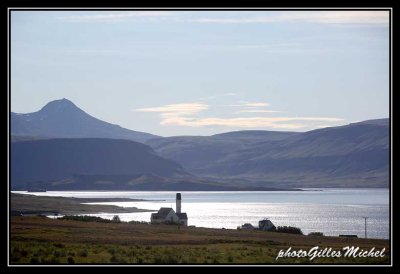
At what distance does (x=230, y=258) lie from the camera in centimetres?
4000

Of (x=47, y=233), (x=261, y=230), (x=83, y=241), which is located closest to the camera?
(x=83, y=241)

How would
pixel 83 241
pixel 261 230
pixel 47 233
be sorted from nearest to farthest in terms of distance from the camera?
pixel 83 241 → pixel 47 233 → pixel 261 230

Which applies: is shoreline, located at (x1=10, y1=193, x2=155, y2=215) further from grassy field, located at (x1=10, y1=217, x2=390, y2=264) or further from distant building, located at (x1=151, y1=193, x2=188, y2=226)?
grassy field, located at (x1=10, y1=217, x2=390, y2=264)

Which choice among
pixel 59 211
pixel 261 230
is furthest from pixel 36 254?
pixel 59 211

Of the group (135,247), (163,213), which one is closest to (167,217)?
(163,213)

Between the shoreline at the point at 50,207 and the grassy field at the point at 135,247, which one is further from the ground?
the shoreline at the point at 50,207

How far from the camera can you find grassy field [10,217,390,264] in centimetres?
3750

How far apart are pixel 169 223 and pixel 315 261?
40178mm

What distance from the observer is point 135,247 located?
44781 millimetres

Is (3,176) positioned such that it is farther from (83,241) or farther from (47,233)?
(47,233)

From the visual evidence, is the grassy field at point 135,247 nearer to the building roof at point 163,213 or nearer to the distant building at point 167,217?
the distant building at point 167,217

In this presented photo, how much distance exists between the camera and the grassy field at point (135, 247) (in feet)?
123

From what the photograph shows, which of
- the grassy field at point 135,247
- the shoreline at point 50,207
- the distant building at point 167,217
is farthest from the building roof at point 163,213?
the shoreline at point 50,207

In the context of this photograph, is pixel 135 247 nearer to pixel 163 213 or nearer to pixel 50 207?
pixel 163 213
